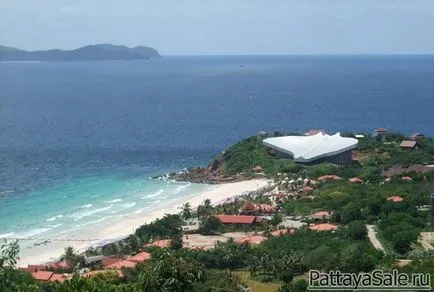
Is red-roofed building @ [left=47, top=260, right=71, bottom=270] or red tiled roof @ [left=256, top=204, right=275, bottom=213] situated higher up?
red tiled roof @ [left=256, top=204, right=275, bottom=213]

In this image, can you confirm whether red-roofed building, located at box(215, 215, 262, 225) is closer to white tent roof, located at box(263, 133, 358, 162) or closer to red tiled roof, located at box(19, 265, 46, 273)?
red tiled roof, located at box(19, 265, 46, 273)

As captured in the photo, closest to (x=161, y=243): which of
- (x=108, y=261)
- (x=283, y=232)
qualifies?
(x=108, y=261)

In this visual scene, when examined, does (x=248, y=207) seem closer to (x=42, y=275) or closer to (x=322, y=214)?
(x=322, y=214)

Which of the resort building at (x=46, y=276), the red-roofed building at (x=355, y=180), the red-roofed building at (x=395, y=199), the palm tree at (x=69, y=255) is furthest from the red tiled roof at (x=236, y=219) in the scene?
the resort building at (x=46, y=276)

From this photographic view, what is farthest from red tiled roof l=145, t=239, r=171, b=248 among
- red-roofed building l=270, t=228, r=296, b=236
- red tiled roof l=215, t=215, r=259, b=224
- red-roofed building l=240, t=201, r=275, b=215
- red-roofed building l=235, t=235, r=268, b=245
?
red-roofed building l=240, t=201, r=275, b=215

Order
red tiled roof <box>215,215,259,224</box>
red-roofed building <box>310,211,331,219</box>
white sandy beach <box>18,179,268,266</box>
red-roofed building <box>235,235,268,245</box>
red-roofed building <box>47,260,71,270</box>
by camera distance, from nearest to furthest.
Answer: red-roofed building <box>47,260,71,270</box> → red-roofed building <box>235,235,268,245</box> → white sandy beach <box>18,179,268,266</box> → red tiled roof <box>215,215,259,224</box> → red-roofed building <box>310,211,331,219</box>

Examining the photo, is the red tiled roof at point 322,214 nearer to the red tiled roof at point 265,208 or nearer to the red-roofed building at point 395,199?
the red tiled roof at point 265,208
